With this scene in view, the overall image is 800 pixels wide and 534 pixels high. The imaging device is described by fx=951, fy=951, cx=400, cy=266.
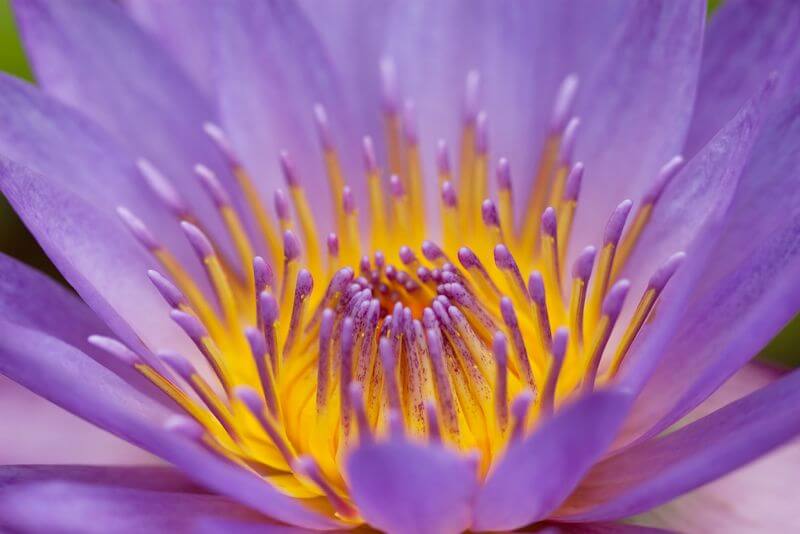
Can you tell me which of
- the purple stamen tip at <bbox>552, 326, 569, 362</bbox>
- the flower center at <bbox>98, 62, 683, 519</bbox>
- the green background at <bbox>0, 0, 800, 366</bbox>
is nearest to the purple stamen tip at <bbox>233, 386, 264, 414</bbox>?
the flower center at <bbox>98, 62, 683, 519</bbox>

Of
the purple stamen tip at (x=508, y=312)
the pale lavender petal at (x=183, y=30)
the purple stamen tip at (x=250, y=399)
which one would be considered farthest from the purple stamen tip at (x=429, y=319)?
the pale lavender petal at (x=183, y=30)

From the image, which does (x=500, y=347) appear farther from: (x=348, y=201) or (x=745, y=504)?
(x=348, y=201)

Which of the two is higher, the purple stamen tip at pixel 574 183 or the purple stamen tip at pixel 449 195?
the purple stamen tip at pixel 449 195

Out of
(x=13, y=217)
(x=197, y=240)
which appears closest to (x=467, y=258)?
(x=197, y=240)

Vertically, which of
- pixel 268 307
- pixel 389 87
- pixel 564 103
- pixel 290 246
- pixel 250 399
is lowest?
pixel 250 399

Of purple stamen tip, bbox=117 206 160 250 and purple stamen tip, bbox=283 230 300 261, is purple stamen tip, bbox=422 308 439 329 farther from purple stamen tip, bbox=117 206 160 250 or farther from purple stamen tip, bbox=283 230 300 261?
purple stamen tip, bbox=117 206 160 250

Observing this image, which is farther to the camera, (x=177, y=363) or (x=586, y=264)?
(x=586, y=264)

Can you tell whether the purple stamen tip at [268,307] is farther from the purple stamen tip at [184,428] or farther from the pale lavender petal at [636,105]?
the pale lavender petal at [636,105]
